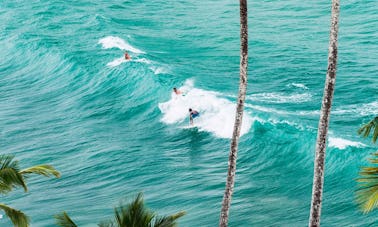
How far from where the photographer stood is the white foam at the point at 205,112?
1638 inches

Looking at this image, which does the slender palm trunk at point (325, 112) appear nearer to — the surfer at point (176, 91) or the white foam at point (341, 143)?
the white foam at point (341, 143)

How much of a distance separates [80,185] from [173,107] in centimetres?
1227

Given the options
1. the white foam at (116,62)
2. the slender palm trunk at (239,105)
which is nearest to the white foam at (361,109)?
the white foam at (116,62)

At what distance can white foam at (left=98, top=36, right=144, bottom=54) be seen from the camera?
59.8 m

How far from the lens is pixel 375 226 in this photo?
91.4 feet

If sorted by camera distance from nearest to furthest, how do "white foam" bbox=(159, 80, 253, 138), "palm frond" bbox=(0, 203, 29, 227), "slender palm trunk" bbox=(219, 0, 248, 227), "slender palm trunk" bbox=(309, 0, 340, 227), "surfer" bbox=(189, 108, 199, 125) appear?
"palm frond" bbox=(0, 203, 29, 227), "slender palm trunk" bbox=(309, 0, 340, 227), "slender palm trunk" bbox=(219, 0, 248, 227), "white foam" bbox=(159, 80, 253, 138), "surfer" bbox=(189, 108, 199, 125)

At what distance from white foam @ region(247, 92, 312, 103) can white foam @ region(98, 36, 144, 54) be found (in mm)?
15030

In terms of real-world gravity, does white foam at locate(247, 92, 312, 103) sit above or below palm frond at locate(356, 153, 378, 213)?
above

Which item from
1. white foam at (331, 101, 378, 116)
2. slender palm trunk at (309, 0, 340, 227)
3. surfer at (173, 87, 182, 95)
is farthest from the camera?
surfer at (173, 87, 182, 95)

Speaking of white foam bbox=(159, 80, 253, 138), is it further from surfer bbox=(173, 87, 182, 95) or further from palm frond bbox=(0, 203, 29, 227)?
palm frond bbox=(0, 203, 29, 227)

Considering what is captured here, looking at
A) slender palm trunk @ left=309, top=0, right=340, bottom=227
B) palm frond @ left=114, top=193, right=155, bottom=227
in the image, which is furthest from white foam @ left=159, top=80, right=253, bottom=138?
palm frond @ left=114, top=193, right=155, bottom=227

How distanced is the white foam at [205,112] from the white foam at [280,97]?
1906 mm

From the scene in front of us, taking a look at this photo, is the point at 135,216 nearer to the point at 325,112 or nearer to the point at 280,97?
the point at 325,112

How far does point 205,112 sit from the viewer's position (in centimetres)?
4416
